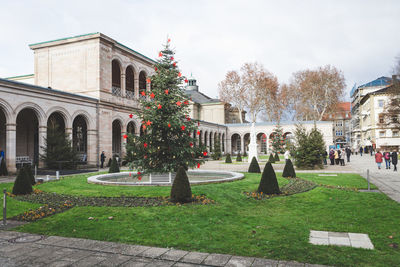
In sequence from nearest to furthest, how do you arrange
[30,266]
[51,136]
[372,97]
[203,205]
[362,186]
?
[30,266], [203,205], [362,186], [51,136], [372,97]

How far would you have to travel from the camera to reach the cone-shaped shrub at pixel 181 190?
8.68 meters

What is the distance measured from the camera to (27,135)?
26.2 metres

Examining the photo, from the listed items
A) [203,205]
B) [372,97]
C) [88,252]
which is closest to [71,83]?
[203,205]

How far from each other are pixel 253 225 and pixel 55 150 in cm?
1876

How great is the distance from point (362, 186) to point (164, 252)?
11011 mm

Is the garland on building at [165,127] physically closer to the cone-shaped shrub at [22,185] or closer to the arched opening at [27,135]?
the cone-shaped shrub at [22,185]

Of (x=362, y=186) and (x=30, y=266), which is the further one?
(x=362, y=186)

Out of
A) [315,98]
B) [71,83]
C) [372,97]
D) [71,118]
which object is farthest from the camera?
[372,97]

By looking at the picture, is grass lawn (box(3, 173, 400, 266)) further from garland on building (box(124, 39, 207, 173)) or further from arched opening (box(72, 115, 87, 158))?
arched opening (box(72, 115, 87, 158))

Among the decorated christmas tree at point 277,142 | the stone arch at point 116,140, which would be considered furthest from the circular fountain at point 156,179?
the decorated christmas tree at point 277,142

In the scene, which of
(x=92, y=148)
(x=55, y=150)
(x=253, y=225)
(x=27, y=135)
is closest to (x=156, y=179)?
(x=253, y=225)

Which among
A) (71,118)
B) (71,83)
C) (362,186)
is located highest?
(71,83)

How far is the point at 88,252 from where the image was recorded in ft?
16.2

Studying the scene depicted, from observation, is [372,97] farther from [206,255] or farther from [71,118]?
[206,255]
